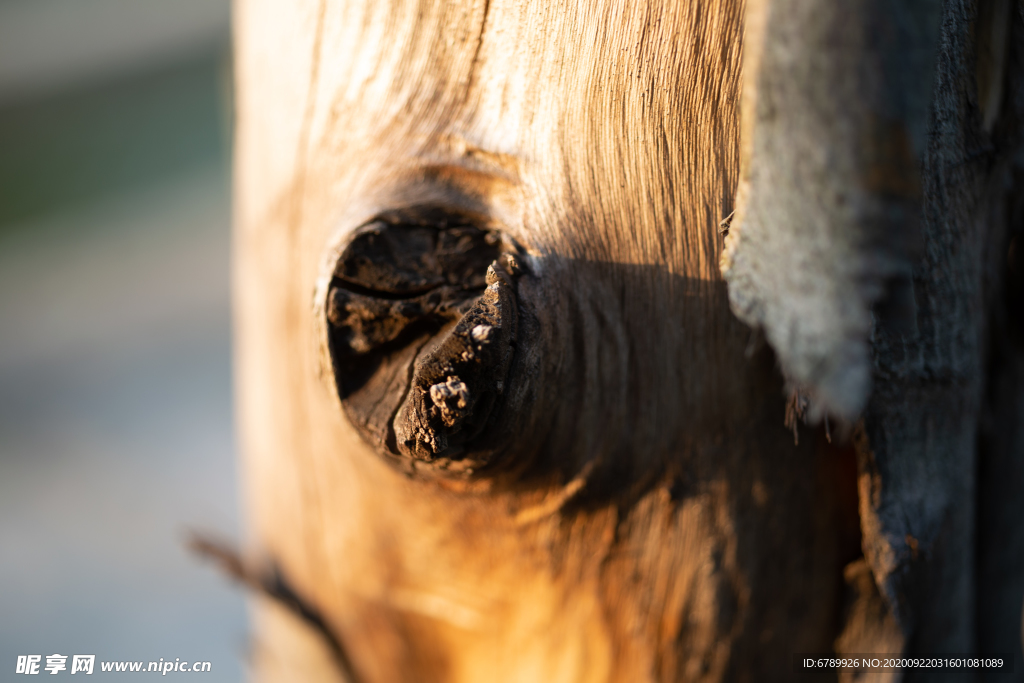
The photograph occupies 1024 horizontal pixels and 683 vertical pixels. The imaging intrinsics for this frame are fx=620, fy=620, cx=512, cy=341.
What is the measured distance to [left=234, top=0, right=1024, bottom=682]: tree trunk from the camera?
17.2 inches

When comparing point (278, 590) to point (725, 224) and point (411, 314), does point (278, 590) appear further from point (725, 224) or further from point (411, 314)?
point (725, 224)

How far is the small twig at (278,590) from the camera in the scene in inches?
26.6

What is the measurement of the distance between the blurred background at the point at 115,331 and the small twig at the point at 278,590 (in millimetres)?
249

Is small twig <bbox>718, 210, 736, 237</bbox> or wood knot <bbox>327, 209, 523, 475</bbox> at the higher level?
small twig <bbox>718, 210, 736, 237</bbox>

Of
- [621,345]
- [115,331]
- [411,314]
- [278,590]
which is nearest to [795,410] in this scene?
[621,345]

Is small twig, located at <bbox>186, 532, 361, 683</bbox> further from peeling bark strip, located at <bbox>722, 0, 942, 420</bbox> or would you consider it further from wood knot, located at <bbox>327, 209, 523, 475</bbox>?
peeling bark strip, located at <bbox>722, 0, 942, 420</bbox>

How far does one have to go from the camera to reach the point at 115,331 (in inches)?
95.7

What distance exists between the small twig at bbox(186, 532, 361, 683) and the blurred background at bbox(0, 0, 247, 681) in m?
0.25

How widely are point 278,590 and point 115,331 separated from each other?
217 centimetres

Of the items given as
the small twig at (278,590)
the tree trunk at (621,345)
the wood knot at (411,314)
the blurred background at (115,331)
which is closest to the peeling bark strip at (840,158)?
the tree trunk at (621,345)

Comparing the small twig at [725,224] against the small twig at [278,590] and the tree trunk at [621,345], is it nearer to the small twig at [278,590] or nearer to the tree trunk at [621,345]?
the tree trunk at [621,345]

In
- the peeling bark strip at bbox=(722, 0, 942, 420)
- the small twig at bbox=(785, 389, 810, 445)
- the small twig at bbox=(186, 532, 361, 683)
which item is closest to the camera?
the peeling bark strip at bbox=(722, 0, 942, 420)

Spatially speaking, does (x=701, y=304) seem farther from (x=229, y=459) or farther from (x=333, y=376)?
(x=229, y=459)

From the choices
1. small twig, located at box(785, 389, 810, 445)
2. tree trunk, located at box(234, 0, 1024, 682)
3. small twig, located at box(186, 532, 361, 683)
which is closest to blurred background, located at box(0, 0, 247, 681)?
small twig, located at box(186, 532, 361, 683)
